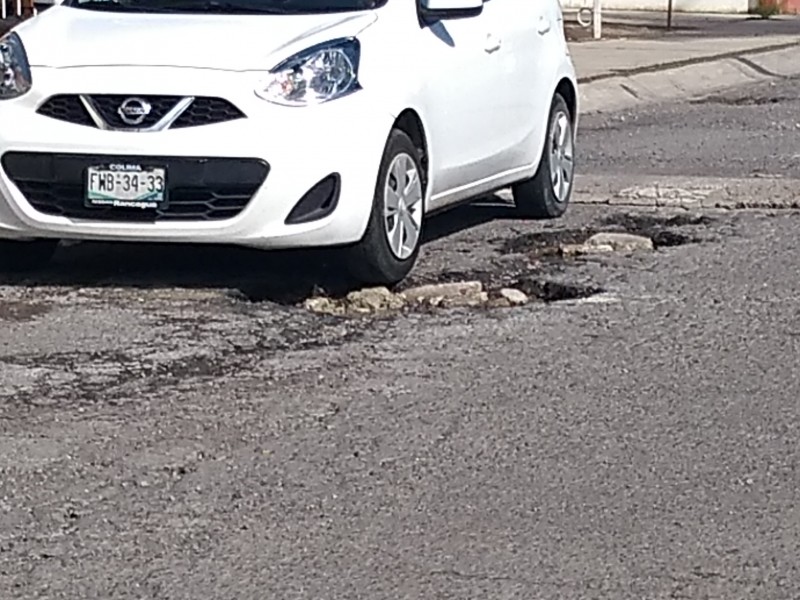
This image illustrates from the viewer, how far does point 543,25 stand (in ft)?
33.6

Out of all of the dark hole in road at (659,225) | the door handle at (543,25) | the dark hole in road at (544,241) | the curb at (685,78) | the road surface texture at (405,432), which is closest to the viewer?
the road surface texture at (405,432)

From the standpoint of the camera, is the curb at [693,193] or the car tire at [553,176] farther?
the curb at [693,193]

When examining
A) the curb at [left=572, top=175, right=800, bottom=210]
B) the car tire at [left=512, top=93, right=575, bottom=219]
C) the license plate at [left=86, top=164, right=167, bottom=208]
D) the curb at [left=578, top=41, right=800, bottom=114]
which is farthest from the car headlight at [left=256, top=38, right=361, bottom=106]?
the curb at [left=578, top=41, right=800, bottom=114]

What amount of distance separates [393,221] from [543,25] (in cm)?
223

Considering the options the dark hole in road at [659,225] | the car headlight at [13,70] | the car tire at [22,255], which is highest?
the car headlight at [13,70]

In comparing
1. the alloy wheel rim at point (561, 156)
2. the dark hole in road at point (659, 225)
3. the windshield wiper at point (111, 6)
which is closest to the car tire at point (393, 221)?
the windshield wiper at point (111, 6)

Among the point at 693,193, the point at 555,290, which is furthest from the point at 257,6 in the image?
the point at 693,193

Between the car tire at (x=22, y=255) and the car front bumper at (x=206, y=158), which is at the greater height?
the car front bumper at (x=206, y=158)

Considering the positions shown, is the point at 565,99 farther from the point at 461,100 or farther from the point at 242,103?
the point at 242,103

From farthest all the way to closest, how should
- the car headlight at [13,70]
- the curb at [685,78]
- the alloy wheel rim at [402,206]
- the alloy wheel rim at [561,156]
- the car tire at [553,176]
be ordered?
the curb at [685,78]
the alloy wheel rim at [561,156]
the car tire at [553,176]
the alloy wheel rim at [402,206]
the car headlight at [13,70]

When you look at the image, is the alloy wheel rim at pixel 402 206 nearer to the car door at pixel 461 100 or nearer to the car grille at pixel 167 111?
the car door at pixel 461 100

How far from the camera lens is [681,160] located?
537 inches

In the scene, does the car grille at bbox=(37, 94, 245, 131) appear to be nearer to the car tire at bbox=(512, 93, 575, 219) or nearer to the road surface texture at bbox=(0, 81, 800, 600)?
the road surface texture at bbox=(0, 81, 800, 600)

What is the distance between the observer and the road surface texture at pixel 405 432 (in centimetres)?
496
